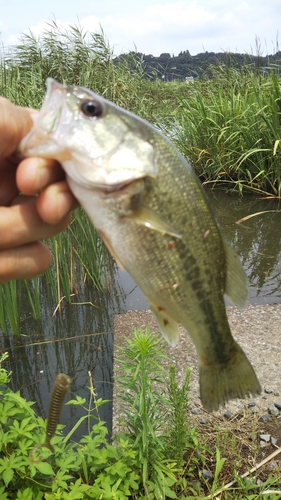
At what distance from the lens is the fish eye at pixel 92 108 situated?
134cm

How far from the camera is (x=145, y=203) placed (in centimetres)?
132

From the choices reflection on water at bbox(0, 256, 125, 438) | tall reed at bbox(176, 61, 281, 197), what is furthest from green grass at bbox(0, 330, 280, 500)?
tall reed at bbox(176, 61, 281, 197)

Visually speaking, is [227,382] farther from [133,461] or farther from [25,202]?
[25,202]

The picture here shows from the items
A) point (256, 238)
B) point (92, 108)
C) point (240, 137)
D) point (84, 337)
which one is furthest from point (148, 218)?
point (240, 137)

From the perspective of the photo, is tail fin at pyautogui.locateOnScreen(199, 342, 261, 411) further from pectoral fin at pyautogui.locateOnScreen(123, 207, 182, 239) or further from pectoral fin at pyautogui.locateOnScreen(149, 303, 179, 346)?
pectoral fin at pyautogui.locateOnScreen(123, 207, 182, 239)

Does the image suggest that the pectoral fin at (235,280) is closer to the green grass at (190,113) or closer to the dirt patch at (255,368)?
the dirt patch at (255,368)

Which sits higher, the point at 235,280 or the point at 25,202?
the point at 25,202

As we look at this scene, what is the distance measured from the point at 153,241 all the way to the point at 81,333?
3.23m

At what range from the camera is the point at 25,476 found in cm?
191

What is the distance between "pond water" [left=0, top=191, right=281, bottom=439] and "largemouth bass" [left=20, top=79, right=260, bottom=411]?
6.66 feet

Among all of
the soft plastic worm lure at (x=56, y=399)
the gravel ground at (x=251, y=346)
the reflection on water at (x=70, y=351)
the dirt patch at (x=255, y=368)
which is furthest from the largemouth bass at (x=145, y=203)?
the reflection on water at (x=70, y=351)

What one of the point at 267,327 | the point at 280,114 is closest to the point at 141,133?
the point at 267,327

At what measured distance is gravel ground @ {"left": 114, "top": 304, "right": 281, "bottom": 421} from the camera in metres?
2.81

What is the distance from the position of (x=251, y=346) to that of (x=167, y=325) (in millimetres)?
2164
